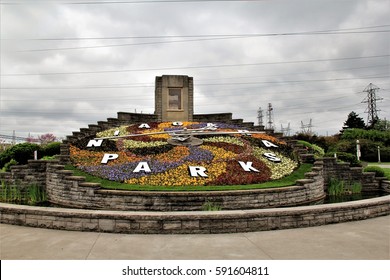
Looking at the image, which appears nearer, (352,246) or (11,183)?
(352,246)

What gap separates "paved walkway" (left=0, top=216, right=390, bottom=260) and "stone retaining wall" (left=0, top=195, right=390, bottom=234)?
170 millimetres

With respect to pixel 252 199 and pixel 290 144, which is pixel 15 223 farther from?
pixel 290 144

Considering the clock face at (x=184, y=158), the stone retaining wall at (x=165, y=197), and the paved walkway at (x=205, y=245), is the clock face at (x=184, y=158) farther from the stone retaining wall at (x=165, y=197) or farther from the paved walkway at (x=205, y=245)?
the paved walkway at (x=205, y=245)

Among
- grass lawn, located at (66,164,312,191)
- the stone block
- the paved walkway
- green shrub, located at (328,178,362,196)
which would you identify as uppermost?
grass lawn, located at (66,164,312,191)

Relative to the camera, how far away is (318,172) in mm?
11070

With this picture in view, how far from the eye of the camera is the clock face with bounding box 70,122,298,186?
10375 millimetres

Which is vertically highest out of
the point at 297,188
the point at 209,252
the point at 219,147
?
the point at 219,147

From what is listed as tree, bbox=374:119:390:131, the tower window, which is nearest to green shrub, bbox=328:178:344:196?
the tower window

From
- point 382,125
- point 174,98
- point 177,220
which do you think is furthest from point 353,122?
point 177,220

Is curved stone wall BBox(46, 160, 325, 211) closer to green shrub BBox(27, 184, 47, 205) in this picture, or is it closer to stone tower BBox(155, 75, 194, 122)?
green shrub BBox(27, 184, 47, 205)

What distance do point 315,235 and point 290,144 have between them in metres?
10.2

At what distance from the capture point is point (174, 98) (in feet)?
65.1

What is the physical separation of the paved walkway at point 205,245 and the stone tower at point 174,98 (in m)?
13.7

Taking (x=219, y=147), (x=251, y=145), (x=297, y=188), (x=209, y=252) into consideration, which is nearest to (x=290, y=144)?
(x=251, y=145)
